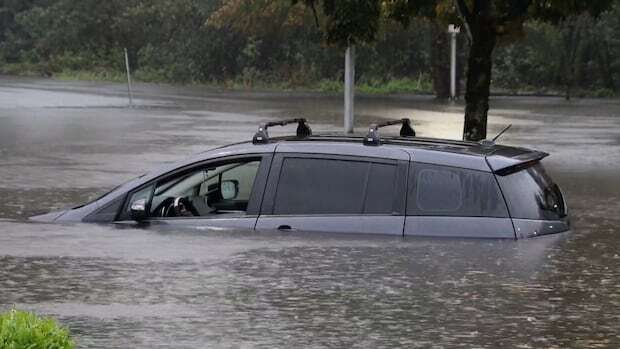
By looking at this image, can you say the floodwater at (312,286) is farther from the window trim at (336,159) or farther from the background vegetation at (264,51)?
the background vegetation at (264,51)

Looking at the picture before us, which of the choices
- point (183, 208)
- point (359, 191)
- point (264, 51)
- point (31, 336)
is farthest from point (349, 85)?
point (264, 51)

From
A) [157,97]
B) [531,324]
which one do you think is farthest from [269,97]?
[531,324]

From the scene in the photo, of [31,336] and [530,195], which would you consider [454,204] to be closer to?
[530,195]

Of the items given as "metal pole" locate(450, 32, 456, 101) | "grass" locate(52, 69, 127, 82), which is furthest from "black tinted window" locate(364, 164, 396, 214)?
"grass" locate(52, 69, 127, 82)

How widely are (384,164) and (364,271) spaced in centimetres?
117

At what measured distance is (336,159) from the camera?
1095 centimetres

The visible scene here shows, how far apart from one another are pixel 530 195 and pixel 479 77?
8813mm

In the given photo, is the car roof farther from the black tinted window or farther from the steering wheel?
the steering wheel

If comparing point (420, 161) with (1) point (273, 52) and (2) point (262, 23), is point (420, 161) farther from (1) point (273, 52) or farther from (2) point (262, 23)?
(1) point (273, 52)

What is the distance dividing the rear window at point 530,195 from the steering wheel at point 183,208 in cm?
248

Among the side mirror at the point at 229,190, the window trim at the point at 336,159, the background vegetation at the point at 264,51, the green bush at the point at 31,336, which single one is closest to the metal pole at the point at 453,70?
the background vegetation at the point at 264,51

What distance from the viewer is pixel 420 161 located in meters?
10.7

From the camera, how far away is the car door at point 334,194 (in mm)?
10727

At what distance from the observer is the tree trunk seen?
19.1m
